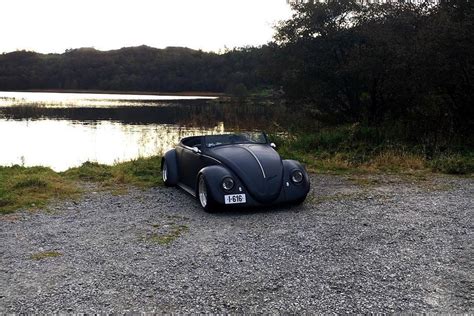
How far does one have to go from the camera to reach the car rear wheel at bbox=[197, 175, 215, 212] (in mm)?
6402

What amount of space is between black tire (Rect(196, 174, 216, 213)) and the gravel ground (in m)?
0.13

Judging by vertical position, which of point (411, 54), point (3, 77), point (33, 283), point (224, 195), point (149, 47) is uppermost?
point (149, 47)

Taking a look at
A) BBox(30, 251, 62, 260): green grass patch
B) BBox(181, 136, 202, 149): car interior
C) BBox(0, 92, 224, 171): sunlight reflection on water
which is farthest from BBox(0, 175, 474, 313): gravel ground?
BBox(0, 92, 224, 171): sunlight reflection on water

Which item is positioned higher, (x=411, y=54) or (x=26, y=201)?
(x=411, y=54)

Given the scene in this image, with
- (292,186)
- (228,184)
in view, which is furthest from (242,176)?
(292,186)

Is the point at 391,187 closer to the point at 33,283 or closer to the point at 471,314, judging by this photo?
the point at 471,314

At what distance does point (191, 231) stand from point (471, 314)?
3.36 meters

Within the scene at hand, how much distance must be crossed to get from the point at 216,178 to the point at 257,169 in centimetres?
65

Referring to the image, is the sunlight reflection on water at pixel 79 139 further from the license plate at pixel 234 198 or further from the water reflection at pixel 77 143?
the license plate at pixel 234 198

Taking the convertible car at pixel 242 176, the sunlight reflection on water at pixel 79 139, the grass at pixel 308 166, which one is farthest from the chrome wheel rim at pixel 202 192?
the sunlight reflection on water at pixel 79 139

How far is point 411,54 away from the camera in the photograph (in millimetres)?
12477

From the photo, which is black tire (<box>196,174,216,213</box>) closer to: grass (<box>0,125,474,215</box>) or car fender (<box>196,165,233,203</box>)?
car fender (<box>196,165,233,203</box>)

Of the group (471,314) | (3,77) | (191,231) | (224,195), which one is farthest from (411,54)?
(3,77)

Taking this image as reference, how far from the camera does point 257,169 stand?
657cm
